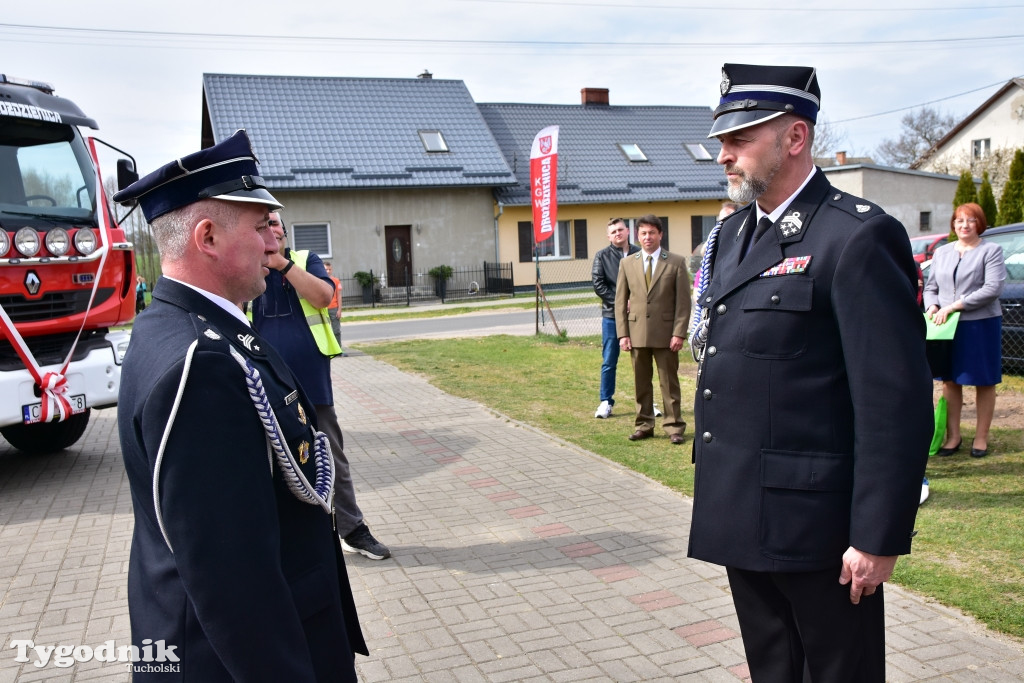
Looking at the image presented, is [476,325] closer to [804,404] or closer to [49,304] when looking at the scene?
[49,304]

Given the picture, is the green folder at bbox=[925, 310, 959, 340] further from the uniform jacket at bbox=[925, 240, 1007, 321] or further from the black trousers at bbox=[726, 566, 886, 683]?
the black trousers at bbox=[726, 566, 886, 683]

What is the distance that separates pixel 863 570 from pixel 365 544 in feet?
12.0

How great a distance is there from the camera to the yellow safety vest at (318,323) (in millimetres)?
5352

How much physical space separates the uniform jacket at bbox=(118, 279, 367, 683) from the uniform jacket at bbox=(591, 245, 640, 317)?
8.08 meters

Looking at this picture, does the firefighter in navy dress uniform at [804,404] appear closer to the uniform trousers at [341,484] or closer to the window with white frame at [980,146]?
the uniform trousers at [341,484]

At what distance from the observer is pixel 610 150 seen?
3531 cm

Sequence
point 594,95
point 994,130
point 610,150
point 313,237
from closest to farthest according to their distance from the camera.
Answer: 1. point 313,237
2. point 610,150
3. point 594,95
4. point 994,130

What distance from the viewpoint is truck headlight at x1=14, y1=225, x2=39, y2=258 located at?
716 centimetres

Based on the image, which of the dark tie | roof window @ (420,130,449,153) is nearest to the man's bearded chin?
the dark tie

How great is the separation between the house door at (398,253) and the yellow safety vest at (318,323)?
25794 mm

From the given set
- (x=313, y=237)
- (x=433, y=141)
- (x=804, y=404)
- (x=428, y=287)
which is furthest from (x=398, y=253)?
(x=804, y=404)

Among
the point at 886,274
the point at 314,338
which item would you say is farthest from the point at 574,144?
the point at 886,274

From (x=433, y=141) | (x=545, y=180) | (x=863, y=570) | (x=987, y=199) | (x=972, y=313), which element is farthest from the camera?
(x=433, y=141)

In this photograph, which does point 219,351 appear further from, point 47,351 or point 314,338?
point 47,351
